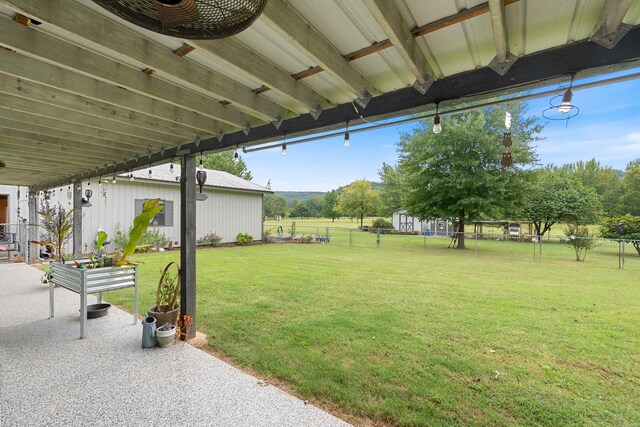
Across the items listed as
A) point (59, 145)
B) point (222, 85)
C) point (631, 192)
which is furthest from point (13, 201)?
point (631, 192)

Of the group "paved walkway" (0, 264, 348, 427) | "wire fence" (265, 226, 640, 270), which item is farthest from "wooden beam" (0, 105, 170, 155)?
"wire fence" (265, 226, 640, 270)

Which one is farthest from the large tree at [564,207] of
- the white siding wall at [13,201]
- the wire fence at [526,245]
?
the white siding wall at [13,201]

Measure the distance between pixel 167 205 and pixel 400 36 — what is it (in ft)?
41.4

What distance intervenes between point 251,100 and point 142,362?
278cm

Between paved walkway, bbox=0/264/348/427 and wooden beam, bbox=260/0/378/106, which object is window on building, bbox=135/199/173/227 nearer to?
paved walkway, bbox=0/264/348/427

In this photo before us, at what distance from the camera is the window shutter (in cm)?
1212

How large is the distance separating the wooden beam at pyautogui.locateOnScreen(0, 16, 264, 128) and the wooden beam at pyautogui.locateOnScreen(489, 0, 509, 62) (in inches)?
83.7

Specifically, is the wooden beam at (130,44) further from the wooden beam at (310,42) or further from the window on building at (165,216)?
the window on building at (165,216)

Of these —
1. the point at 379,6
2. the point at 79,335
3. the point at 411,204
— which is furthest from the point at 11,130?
the point at 411,204

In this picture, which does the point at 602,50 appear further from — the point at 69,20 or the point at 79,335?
the point at 79,335

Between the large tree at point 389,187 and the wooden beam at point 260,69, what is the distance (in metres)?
26.8

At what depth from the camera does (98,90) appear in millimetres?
2271

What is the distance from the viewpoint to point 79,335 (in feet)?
11.9

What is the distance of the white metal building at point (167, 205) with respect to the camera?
10.3 metres
